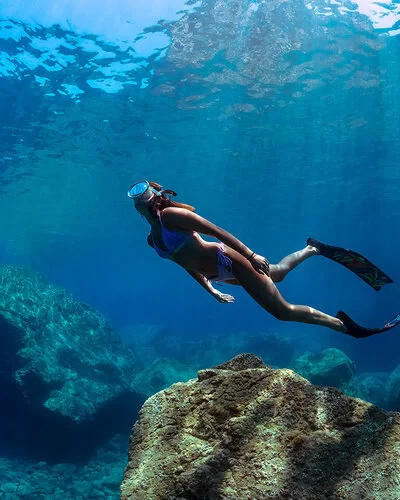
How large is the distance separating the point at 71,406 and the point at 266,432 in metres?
12.2

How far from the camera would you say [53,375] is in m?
13.2

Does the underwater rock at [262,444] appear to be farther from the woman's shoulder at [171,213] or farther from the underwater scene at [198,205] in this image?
the woman's shoulder at [171,213]

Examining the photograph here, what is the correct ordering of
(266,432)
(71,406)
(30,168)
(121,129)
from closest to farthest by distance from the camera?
(266,432)
(71,406)
(121,129)
(30,168)

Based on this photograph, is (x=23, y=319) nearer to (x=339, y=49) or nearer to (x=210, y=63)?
(x=210, y=63)

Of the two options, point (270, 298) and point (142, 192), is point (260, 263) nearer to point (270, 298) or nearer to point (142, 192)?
point (270, 298)

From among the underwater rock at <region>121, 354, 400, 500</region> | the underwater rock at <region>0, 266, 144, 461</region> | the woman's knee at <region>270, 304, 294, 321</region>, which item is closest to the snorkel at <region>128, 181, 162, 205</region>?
the woman's knee at <region>270, 304, 294, 321</region>

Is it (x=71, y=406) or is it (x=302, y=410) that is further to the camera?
(x=71, y=406)

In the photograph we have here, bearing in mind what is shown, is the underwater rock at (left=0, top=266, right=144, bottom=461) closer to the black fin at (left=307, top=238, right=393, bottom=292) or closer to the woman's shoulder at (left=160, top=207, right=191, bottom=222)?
the woman's shoulder at (left=160, top=207, right=191, bottom=222)

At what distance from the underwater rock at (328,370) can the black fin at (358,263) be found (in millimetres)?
9646

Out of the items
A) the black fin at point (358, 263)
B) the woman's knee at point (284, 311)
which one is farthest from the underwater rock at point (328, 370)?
the woman's knee at point (284, 311)

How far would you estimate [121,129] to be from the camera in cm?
2045

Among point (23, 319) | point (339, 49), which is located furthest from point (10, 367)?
point (339, 49)

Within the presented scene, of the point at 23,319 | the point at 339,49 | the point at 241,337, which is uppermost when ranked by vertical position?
the point at 339,49

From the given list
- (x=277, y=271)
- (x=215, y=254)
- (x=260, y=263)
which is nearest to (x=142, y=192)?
(x=215, y=254)
